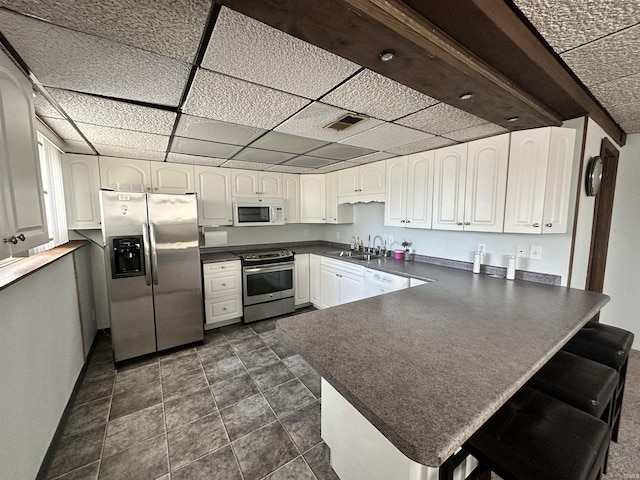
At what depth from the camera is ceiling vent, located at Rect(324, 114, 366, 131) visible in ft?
6.19

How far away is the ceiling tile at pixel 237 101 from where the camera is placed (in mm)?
1390

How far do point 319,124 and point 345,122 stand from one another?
0.20 meters

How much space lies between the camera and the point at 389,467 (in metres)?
1.07

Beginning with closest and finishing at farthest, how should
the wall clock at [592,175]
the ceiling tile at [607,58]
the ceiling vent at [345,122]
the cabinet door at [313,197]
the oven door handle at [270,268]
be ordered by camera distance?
the ceiling tile at [607,58], the ceiling vent at [345,122], the wall clock at [592,175], the oven door handle at [270,268], the cabinet door at [313,197]

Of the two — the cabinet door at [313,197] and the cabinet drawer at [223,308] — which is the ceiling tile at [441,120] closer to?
the cabinet door at [313,197]

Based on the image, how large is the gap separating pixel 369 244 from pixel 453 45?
299cm

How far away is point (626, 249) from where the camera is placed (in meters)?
2.71

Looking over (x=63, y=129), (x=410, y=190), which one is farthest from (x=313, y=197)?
(x=63, y=129)

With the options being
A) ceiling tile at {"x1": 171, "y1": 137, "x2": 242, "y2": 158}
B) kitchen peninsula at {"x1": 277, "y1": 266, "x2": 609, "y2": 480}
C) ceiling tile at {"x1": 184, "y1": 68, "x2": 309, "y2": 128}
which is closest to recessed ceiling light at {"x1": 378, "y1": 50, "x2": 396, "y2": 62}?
ceiling tile at {"x1": 184, "y1": 68, "x2": 309, "y2": 128}

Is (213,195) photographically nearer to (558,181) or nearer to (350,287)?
(350,287)

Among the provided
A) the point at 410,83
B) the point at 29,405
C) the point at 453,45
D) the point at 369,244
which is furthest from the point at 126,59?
the point at 369,244

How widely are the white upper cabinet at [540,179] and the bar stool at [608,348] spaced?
0.74 m

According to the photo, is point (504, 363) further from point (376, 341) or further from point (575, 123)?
point (575, 123)

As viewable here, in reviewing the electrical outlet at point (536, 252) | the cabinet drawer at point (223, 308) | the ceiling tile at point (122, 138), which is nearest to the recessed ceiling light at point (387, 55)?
the ceiling tile at point (122, 138)
